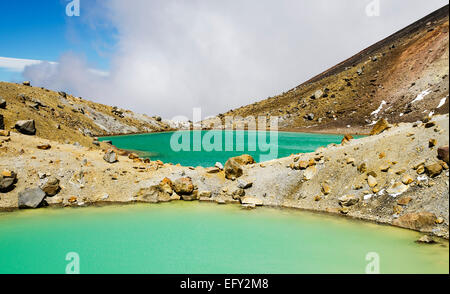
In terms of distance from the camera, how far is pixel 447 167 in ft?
37.3

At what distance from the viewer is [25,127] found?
24609 millimetres

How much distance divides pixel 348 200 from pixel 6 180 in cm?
1628

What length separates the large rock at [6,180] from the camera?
50.5 feet

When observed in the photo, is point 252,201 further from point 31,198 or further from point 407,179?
point 31,198

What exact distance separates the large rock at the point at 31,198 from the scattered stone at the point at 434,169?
16.9 metres

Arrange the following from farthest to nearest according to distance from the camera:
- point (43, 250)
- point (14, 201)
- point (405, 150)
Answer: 1. point (14, 201)
2. point (405, 150)
3. point (43, 250)

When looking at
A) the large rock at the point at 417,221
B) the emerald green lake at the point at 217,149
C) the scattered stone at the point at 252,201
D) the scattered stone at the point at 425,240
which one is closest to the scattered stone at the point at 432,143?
the large rock at the point at 417,221

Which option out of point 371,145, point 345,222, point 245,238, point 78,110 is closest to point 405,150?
point 371,145

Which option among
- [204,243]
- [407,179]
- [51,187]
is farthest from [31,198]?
[407,179]

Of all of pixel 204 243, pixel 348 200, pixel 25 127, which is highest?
pixel 25 127

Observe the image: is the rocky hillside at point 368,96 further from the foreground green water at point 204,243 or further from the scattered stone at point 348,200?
the foreground green water at point 204,243

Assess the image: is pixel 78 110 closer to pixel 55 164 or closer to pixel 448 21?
pixel 55 164

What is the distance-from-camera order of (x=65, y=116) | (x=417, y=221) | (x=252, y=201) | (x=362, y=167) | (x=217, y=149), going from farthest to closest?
1. (x=65, y=116)
2. (x=217, y=149)
3. (x=252, y=201)
4. (x=362, y=167)
5. (x=417, y=221)
